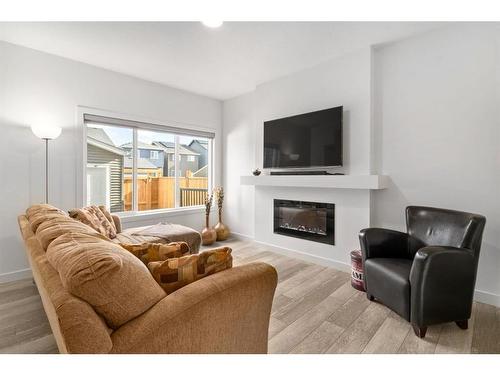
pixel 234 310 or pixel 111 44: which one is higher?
pixel 111 44

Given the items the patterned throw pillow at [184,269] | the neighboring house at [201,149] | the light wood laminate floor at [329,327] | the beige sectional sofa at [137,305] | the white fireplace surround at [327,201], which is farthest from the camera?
the neighboring house at [201,149]

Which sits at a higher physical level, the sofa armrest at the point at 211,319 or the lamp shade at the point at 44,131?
the lamp shade at the point at 44,131

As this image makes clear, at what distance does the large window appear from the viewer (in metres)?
3.49

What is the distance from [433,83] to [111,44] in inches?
133

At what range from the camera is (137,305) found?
0.94 meters

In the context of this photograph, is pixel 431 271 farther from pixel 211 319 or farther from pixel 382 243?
pixel 211 319

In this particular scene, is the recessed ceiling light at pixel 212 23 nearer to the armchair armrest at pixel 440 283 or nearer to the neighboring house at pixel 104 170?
the neighboring house at pixel 104 170

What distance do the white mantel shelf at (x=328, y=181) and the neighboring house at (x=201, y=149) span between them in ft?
4.38

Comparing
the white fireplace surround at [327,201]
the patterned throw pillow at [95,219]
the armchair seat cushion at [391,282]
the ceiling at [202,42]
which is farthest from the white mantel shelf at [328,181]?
the patterned throw pillow at [95,219]

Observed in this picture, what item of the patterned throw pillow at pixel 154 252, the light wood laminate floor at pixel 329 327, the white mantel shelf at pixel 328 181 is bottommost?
the light wood laminate floor at pixel 329 327

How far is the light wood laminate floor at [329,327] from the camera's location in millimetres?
1674
